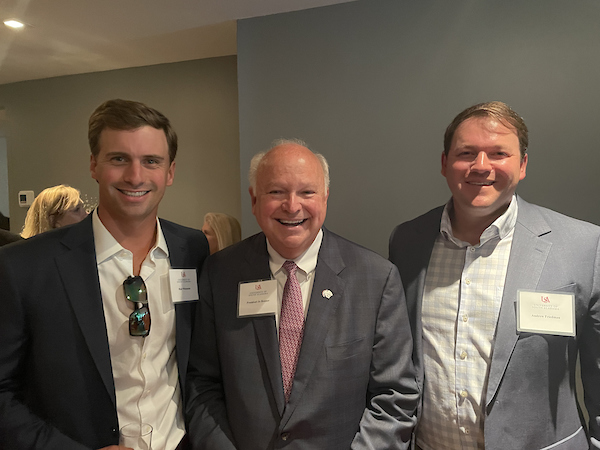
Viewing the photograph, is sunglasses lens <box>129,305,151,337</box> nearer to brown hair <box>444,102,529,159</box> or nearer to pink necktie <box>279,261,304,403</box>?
pink necktie <box>279,261,304,403</box>

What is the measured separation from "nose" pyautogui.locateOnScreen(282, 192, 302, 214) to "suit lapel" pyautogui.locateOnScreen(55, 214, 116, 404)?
78cm

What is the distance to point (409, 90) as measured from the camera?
10.3 ft

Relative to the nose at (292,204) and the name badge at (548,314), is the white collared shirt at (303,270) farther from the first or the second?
the name badge at (548,314)

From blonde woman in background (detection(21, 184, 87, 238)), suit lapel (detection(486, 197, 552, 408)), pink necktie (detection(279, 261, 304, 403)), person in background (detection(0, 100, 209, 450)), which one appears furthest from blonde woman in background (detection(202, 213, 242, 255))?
suit lapel (detection(486, 197, 552, 408))

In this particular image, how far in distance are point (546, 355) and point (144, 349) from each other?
1573 millimetres

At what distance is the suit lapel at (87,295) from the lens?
1503 millimetres

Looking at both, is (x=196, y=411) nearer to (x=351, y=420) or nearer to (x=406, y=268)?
(x=351, y=420)

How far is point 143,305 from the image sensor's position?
5.26 feet

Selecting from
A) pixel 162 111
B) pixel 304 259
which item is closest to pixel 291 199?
pixel 304 259

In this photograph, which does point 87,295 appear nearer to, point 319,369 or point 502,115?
point 319,369

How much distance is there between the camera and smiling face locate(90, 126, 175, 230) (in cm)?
161

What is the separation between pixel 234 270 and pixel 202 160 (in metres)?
3.07

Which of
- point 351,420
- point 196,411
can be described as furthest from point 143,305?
point 351,420

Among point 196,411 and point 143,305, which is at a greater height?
point 143,305
